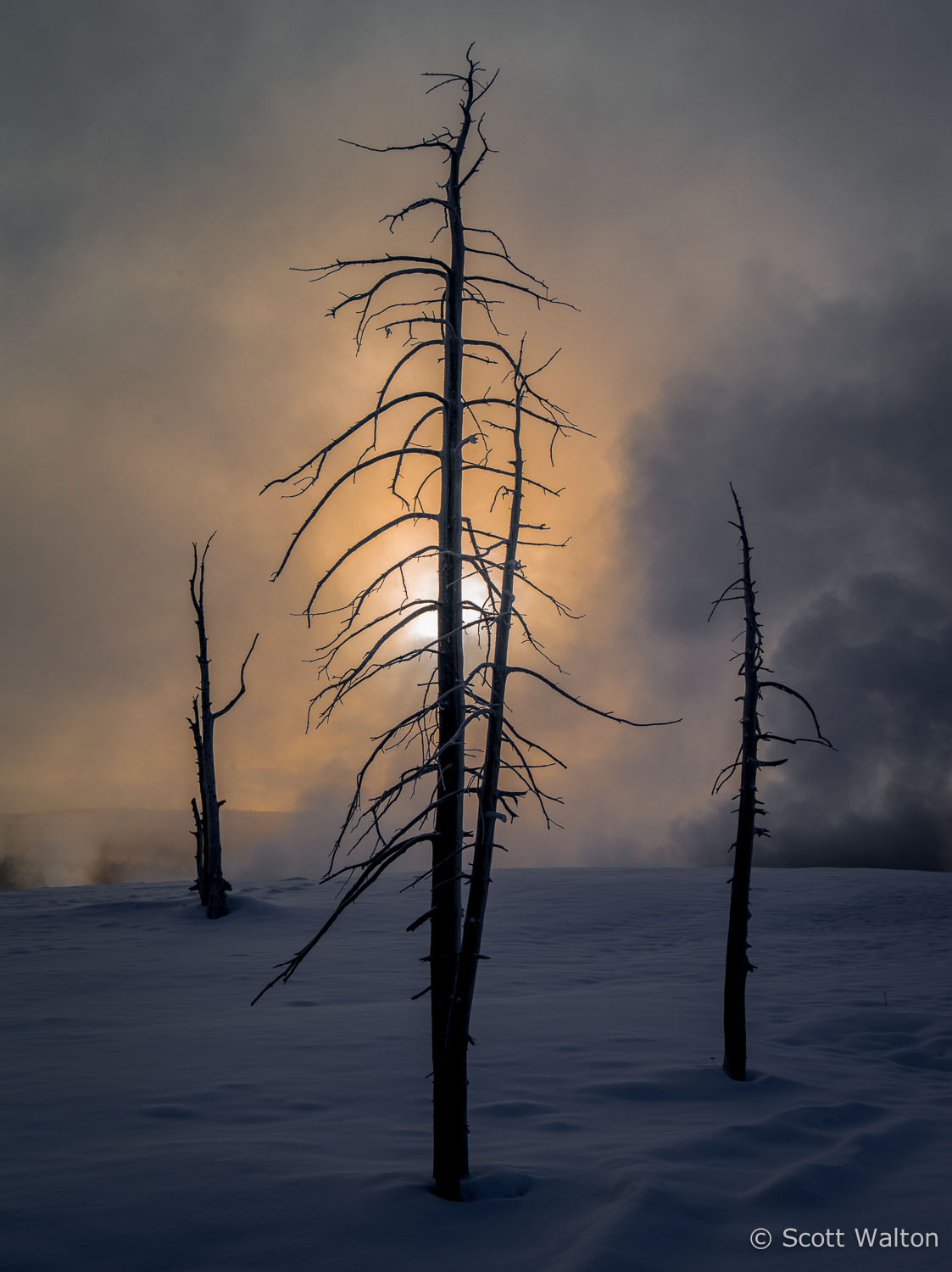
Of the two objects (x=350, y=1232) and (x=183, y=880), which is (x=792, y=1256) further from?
(x=183, y=880)

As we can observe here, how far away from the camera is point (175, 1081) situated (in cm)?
863

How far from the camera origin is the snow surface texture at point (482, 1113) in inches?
206

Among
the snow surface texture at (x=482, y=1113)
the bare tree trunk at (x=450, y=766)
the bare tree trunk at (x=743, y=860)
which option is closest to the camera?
the snow surface texture at (x=482, y=1113)

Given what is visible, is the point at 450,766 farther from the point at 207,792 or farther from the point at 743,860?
the point at 207,792

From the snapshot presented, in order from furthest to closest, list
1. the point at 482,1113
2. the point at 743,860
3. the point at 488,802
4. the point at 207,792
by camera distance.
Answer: the point at 207,792, the point at 743,860, the point at 482,1113, the point at 488,802

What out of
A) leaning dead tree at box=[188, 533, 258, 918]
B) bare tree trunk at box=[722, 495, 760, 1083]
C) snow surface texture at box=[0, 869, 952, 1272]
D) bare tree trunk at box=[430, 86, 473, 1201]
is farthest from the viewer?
leaning dead tree at box=[188, 533, 258, 918]

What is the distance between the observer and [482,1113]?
26.9ft

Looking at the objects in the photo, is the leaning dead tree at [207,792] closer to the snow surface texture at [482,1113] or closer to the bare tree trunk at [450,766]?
the snow surface texture at [482,1113]

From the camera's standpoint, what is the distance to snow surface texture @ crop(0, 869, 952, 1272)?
5.23m

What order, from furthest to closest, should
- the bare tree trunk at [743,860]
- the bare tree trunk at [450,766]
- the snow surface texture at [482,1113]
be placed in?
1. the bare tree trunk at [743,860]
2. the bare tree trunk at [450,766]
3. the snow surface texture at [482,1113]

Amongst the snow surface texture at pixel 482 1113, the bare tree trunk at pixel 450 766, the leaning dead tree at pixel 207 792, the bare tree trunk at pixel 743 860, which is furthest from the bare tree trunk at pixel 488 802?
the leaning dead tree at pixel 207 792

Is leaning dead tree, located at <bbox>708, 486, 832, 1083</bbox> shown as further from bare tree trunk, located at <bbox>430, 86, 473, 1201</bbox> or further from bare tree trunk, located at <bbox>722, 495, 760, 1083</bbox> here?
bare tree trunk, located at <bbox>430, 86, 473, 1201</bbox>

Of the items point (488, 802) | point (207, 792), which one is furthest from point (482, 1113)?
point (207, 792)

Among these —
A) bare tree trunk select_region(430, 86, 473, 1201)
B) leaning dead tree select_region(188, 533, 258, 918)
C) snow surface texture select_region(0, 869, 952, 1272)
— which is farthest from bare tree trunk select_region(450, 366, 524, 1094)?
leaning dead tree select_region(188, 533, 258, 918)
